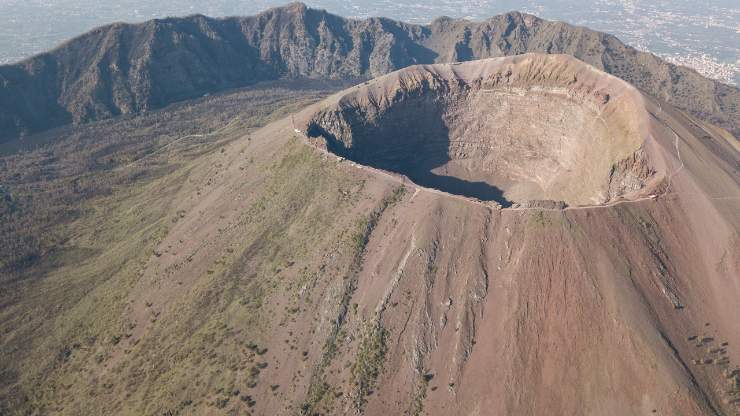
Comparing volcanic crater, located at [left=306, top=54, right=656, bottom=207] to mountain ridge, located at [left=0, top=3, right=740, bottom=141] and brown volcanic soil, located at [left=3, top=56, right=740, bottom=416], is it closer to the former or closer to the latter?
brown volcanic soil, located at [left=3, top=56, right=740, bottom=416]

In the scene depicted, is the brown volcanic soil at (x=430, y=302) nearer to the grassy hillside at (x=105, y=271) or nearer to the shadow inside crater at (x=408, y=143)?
the grassy hillside at (x=105, y=271)

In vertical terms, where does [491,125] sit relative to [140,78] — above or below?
above

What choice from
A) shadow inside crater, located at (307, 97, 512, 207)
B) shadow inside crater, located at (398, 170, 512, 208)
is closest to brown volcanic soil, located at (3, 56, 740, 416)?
shadow inside crater, located at (307, 97, 512, 207)

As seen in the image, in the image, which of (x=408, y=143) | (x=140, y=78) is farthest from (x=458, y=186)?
(x=140, y=78)

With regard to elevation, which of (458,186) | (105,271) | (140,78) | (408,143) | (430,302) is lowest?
(458,186)

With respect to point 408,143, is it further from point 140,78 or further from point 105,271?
point 140,78

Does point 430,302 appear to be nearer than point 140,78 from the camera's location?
Yes

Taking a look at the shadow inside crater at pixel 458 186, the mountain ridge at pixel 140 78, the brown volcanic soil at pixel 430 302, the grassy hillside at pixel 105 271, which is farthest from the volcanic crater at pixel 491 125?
the mountain ridge at pixel 140 78
